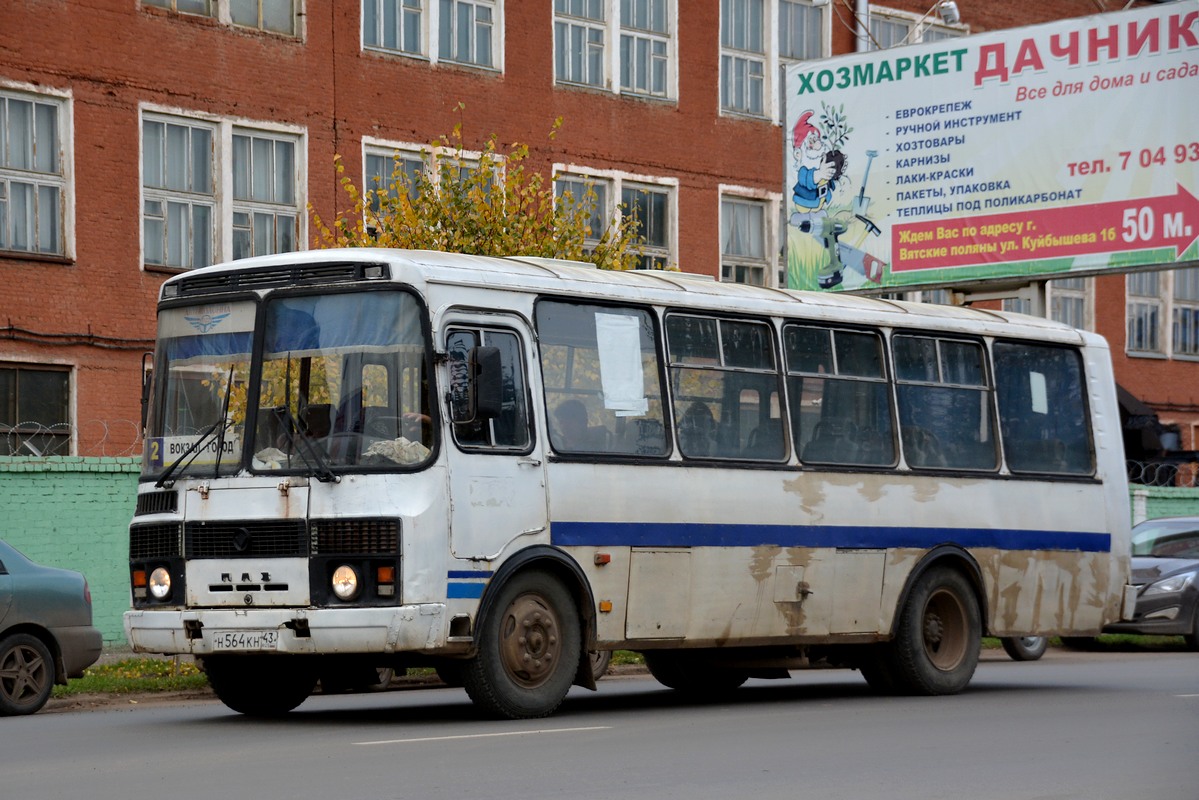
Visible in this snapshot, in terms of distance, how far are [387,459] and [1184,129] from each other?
15643 millimetres

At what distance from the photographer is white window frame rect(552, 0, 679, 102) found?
109ft

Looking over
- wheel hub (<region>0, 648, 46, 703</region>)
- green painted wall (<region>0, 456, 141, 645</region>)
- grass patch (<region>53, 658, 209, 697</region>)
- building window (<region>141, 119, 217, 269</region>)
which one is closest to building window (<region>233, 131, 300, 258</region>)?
building window (<region>141, 119, 217, 269</region>)

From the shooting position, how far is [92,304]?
88.0ft

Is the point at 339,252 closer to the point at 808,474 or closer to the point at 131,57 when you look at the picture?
the point at 808,474

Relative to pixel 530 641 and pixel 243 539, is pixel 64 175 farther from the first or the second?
pixel 530 641

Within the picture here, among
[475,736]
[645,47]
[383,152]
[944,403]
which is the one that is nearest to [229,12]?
[383,152]

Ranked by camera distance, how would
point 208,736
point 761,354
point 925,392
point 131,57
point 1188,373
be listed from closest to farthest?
point 208,736 → point 761,354 → point 925,392 → point 131,57 → point 1188,373

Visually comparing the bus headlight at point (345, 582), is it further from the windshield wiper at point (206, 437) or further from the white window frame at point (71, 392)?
the white window frame at point (71, 392)

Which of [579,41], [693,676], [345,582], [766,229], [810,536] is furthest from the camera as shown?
[766,229]

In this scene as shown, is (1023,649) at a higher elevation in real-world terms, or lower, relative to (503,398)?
lower

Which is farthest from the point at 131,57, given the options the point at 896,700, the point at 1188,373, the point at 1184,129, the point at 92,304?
the point at 1188,373

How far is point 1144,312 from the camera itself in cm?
4503

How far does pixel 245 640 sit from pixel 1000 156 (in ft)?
54.1

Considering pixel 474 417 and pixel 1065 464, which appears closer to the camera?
pixel 474 417
